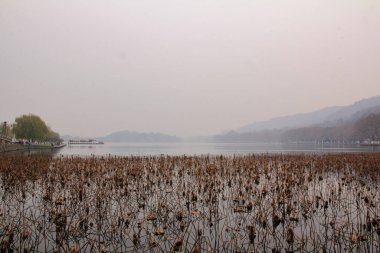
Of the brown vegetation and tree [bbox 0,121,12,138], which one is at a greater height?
tree [bbox 0,121,12,138]

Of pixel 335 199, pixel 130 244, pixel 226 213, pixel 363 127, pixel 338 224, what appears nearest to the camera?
pixel 130 244

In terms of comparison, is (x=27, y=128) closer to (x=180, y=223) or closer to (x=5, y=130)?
(x=5, y=130)

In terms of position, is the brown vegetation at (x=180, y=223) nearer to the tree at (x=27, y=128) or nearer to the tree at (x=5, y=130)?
the tree at (x=27, y=128)

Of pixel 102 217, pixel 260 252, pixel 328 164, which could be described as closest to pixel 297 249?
pixel 260 252

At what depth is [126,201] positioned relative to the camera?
13547mm

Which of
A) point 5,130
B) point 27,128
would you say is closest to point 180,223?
point 27,128

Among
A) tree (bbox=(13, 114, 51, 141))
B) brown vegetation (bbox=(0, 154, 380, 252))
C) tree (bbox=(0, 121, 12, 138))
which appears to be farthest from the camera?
tree (bbox=(0, 121, 12, 138))

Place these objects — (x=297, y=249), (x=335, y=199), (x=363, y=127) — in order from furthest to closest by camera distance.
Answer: (x=363, y=127) → (x=335, y=199) → (x=297, y=249)

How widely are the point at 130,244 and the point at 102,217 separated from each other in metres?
2.43

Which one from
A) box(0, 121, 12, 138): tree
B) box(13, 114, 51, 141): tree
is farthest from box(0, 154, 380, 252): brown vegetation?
box(0, 121, 12, 138): tree

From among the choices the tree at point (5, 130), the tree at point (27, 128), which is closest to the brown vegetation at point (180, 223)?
the tree at point (27, 128)

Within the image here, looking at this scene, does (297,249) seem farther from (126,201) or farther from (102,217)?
(126,201)

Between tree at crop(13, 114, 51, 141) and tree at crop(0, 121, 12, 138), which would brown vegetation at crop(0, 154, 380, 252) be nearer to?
tree at crop(13, 114, 51, 141)

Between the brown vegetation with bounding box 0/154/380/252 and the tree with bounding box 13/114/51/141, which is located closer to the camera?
the brown vegetation with bounding box 0/154/380/252
